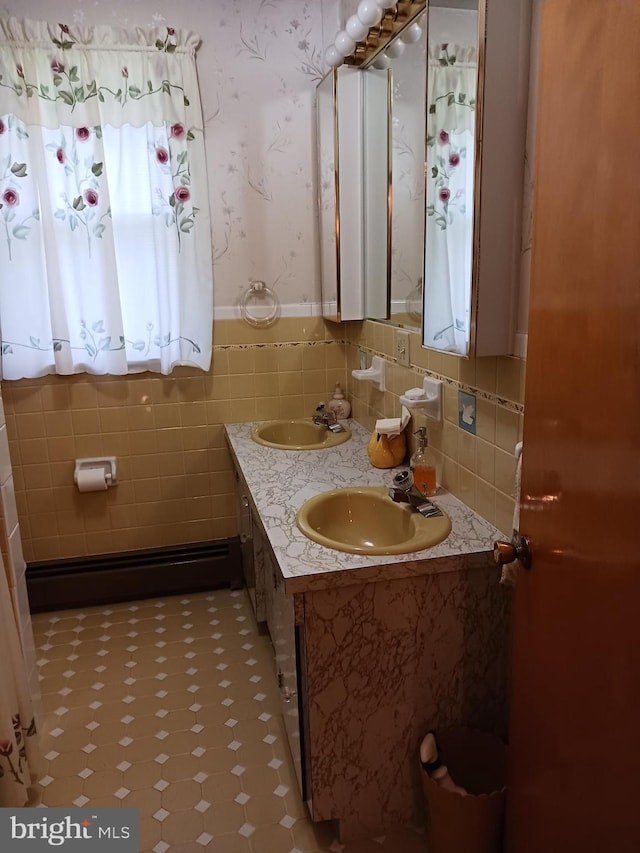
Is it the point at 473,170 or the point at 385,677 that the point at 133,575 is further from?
the point at 473,170

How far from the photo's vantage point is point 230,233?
9.24 feet

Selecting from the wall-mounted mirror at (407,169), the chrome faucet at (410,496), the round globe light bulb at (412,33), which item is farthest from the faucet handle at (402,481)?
the round globe light bulb at (412,33)

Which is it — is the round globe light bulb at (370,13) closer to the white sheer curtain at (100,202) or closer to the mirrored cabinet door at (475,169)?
the mirrored cabinet door at (475,169)

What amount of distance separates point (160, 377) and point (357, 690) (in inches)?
67.5

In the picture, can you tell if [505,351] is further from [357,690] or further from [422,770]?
[422,770]

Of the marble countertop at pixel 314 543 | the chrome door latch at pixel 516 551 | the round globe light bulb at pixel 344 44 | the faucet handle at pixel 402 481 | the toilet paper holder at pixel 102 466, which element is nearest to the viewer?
the chrome door latch at pixel 516 551

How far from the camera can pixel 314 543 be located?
1653 mm

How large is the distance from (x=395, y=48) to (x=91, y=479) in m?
2.03

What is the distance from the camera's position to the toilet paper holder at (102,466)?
284 centimetres

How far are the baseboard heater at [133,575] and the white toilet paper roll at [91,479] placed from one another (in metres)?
0.36

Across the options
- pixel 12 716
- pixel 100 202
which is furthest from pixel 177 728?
pixel 100 202

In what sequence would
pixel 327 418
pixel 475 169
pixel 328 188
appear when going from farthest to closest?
pixel 327 418 → pixel 328 188 → pixel 475 169

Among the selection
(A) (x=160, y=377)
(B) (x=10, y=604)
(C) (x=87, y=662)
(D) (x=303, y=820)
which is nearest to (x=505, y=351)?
(D) (x=303, y=820)

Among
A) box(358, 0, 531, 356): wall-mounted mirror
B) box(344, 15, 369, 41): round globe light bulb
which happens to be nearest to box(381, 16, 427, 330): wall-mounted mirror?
box(344, 15, 369, 41): round globe light bulb
